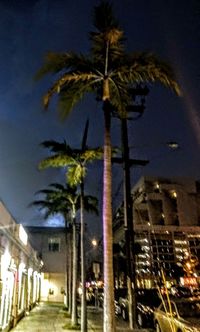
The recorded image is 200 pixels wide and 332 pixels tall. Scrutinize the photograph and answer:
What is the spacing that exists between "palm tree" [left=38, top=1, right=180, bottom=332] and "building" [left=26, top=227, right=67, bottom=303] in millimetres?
39318

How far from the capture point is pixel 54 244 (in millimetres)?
51219

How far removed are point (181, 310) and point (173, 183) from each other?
4517cm

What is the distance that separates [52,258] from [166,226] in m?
17.0

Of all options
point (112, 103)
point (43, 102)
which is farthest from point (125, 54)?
point (43, 102)

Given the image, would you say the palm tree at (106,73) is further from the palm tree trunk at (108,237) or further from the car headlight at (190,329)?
the car headlight at (190,329)

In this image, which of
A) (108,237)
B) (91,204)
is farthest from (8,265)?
(91,204)

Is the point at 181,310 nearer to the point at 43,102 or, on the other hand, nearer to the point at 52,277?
the point at 43,102

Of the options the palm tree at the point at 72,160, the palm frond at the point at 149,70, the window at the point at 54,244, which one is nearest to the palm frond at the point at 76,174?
the palm tree at the point at 72,160

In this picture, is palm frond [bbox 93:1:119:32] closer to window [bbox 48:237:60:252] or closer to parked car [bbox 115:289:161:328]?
parked car [bbox 115:289:161:328]

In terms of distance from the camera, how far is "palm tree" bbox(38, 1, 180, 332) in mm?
10367

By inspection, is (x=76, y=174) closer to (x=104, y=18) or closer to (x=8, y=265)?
(x=8, y=265)

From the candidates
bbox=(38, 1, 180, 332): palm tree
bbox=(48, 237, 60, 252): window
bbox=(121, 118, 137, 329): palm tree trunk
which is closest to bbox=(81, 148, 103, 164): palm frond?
bbox=(121, 118, 137, 329): palm tree trunk

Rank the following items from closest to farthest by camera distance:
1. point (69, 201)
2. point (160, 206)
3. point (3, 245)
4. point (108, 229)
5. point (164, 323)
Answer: point (108, 229), point (164, 323), point (3, 245), point (69, 201), point (160, 206)

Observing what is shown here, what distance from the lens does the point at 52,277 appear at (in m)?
49.0
